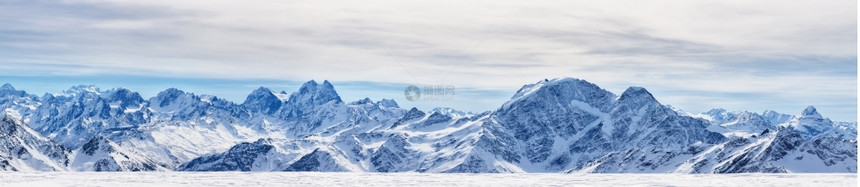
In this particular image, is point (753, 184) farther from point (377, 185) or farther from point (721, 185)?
point (377, 185)

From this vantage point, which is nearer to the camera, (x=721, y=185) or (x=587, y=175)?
Result: (x=721, y=185)

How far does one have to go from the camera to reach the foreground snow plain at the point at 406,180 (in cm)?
5788

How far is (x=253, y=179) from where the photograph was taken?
6194 cm

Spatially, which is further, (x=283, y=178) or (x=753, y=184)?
(x=283, y=178)

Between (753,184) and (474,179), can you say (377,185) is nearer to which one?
(474,179)

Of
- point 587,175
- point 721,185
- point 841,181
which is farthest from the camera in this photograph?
point 587,175

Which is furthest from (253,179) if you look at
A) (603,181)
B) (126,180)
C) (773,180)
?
(773,180)

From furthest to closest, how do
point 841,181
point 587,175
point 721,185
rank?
point 587,175 → point 841,181 → point 721,185

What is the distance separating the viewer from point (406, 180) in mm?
63781

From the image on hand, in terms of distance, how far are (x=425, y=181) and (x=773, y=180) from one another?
76.1ft

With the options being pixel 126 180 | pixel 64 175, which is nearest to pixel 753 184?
pixel 126 180

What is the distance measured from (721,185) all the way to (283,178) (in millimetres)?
28695

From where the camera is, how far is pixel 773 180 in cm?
6241

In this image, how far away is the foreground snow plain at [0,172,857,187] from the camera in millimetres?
57875
